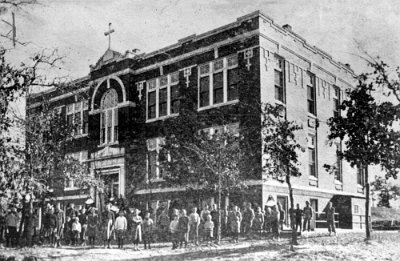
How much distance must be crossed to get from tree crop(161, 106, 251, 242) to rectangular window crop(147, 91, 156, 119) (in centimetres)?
396

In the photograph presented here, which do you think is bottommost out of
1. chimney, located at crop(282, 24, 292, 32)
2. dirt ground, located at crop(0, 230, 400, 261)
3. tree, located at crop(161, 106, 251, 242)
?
dirt ground, located at crop(0, 230, 400, 261)

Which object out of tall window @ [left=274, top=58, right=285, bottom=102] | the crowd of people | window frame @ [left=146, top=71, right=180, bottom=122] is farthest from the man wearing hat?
tall window @ [left=274, top=58, right=285, bottom=102]

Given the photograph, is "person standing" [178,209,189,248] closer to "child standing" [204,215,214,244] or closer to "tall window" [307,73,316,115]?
"child standing" [204,215,214,244]

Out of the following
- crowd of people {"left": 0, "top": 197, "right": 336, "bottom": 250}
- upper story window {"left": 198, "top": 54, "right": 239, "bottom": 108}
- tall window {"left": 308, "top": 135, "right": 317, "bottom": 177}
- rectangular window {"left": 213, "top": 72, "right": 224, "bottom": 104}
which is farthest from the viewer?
tall window {"left": 308, "top": 135, "right": 317, "bottom": 177}

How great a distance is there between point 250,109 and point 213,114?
1.77m

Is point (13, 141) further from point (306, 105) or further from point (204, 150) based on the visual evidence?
point (306, 105)

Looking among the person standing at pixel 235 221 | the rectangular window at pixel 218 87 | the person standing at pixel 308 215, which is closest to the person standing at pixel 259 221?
the person standing at pixel 235 221

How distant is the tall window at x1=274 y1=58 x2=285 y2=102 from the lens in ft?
57.1

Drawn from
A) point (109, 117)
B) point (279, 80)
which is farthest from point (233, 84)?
point (109, 117)

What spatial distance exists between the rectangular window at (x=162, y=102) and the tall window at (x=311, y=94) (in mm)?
5581

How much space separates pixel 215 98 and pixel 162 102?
285 cm

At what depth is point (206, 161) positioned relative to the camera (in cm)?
1359

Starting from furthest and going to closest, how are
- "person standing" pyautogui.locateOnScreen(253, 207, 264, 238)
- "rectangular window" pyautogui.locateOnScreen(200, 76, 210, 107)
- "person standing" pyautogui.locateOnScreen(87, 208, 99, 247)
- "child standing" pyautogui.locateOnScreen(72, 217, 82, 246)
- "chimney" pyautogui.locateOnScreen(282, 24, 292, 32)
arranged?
"rectangular window" pyautogui.locateOnScreen(200, 76, 210, 107)
"chimney" pyautogui.locateOnScreen(282, 24, 292, 32)
"person standing" pyautogui.locateOnScreen(253, 207, 264, 238)
"child standing" pyautogui.locateOnScreen(72, 217, 82, 246)
"person standing" pyautogui.locateOnScreen(87, 208, 99, 247)

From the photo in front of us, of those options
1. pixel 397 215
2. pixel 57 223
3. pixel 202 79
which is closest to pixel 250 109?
pixel 202 79
